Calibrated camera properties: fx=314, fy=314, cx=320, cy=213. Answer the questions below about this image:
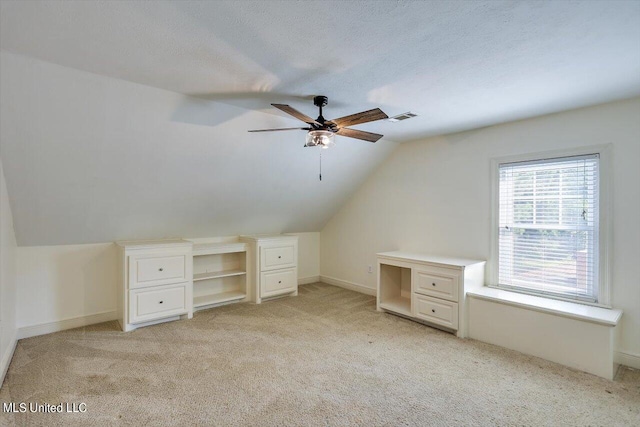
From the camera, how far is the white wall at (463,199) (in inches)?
107

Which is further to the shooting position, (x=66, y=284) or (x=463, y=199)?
(x=463, y=199)

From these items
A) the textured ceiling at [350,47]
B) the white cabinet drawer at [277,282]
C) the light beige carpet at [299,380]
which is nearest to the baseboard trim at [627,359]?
the light beige carpet at [299,380]

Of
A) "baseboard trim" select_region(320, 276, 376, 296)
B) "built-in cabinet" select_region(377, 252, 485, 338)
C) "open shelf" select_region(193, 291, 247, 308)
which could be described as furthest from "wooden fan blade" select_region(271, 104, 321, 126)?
"baseboard trim" select_region(320, 276, 376, 296)

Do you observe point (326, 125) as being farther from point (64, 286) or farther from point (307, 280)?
point (307, 280)

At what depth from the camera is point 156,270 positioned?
3543mm

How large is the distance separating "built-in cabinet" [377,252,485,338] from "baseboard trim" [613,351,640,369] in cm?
120

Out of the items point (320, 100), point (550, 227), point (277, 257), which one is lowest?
point (277, 257)

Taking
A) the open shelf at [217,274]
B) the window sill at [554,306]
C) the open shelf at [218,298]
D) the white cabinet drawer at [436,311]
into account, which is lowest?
the open shelf at [218,298]

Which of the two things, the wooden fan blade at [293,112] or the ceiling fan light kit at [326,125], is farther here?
the ceiling fan light kit at [326,125]

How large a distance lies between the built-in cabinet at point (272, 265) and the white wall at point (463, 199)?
106cm

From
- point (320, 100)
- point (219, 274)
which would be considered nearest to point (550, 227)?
point (320, 100)

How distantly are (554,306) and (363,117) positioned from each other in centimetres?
241

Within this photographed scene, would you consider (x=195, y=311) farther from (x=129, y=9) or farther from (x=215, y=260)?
(x=129, y=9)

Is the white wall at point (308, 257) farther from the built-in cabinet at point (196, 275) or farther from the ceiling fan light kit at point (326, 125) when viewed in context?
the ceiling fan light kit at point (326, 125)
